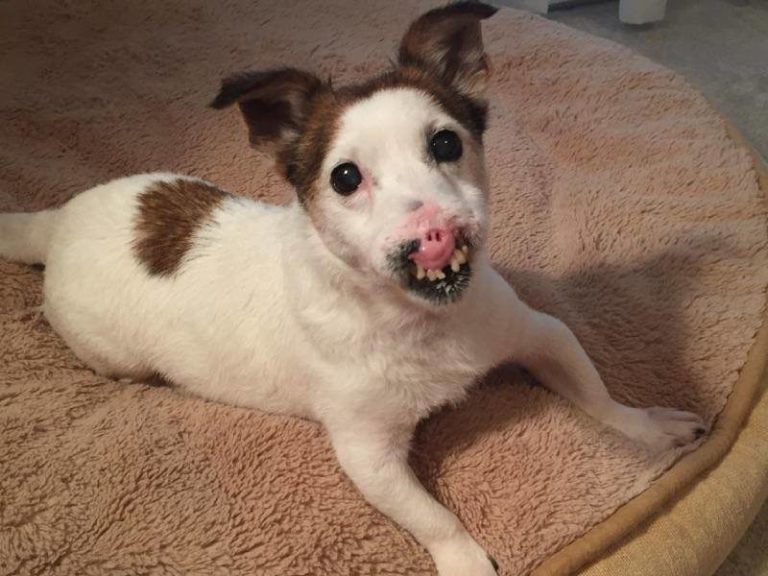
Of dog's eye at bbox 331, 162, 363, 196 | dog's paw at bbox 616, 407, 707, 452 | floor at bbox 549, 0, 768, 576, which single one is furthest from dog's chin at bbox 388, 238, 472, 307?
floor at bbox 549, 0, 768, 576

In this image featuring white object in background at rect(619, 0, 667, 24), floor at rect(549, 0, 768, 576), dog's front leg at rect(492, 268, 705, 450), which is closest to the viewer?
dog's front leg at rect(492, 268, 705, 450)

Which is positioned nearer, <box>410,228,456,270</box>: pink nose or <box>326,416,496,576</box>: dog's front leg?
<box>410,228,456,270</box>: pink nose

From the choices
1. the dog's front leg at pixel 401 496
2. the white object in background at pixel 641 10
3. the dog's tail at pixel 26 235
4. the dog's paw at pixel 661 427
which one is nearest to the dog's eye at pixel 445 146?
the dog's front leg at pixel 401 496

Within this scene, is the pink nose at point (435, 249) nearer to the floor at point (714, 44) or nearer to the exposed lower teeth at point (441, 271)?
the exposed lower teeth at point (441, 271)

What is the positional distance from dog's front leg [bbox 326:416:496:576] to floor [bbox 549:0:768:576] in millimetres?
2331

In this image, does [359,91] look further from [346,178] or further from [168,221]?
[168,221]

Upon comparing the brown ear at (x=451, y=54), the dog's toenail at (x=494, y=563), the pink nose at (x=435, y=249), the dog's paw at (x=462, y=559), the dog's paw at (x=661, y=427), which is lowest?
the dog's toenail at (x=494, y=563)

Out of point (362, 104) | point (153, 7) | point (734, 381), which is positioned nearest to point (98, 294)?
point (362, 104)

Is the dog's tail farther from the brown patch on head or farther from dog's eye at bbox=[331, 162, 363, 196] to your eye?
dog's eye at bbox=[331, 162, 363, 196]

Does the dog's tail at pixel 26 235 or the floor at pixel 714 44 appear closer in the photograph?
the dog's tail at pixel 26 235

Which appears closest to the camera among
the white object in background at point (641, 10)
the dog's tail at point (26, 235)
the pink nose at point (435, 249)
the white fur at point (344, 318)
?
the pink nose at point (435, 249)

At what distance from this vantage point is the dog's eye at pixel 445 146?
132 cm

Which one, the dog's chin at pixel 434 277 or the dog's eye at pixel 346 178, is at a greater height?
the dog's eye at pixel 346 178

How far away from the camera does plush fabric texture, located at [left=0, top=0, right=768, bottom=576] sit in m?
1.57
